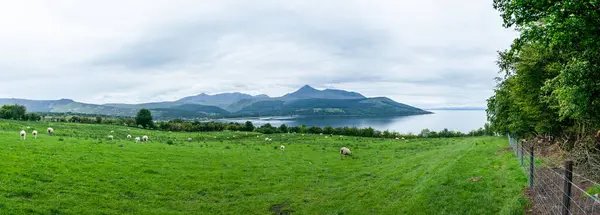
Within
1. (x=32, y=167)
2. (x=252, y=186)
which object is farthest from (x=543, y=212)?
(x=32, y=167)

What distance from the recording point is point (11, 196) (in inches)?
514

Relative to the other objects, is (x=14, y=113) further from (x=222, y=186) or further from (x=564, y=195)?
(x=564, y=195)

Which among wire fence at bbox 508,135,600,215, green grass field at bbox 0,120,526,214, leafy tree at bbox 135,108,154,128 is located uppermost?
leafy tree at bbox 135,108,154,128

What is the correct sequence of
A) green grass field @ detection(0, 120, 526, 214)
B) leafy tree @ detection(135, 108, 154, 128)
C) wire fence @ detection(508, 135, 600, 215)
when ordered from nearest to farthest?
wire fence @ detection(508, 135, 600, 215) → green grass field @ detection(0, 120, 526, 214) → leafy tree @ detection(135, 108, 154, 128)

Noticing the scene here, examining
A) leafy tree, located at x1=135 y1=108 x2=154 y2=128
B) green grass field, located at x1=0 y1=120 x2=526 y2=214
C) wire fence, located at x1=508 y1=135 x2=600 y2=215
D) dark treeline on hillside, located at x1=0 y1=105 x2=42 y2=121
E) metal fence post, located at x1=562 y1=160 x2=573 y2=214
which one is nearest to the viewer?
metal fence post, located at x1=562 y1=160 x2=573 y2=214

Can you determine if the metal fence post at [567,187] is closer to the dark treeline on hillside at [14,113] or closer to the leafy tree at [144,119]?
the leafy tree at [144,119]

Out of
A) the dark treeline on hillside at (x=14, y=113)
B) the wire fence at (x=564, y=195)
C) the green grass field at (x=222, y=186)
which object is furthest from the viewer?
the dark treeline on hillside at (x=14, y=113)

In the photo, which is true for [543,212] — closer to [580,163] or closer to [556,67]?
[580,163]

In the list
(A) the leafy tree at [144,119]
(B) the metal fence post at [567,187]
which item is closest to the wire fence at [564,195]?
(B) the metal fence post at [567,187]

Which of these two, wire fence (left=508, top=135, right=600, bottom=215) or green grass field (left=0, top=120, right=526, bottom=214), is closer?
wire fence (left=508, top=135, right=600, bottom=215)

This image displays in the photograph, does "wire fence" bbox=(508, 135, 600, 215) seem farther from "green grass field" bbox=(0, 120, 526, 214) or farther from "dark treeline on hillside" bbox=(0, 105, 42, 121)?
"dark treeline on hillside" bbox=(0, 105, 42, 121)

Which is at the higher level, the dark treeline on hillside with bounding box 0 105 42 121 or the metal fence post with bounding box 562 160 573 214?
the dark treeline on hillside with bounding box 0 105 42 121

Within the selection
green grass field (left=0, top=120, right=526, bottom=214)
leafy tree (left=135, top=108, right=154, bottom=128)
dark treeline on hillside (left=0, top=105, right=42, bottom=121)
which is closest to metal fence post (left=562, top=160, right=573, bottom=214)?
green grass field (left=0, top=120, right=526, bottom=214)

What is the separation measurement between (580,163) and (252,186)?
17551 millimetres
